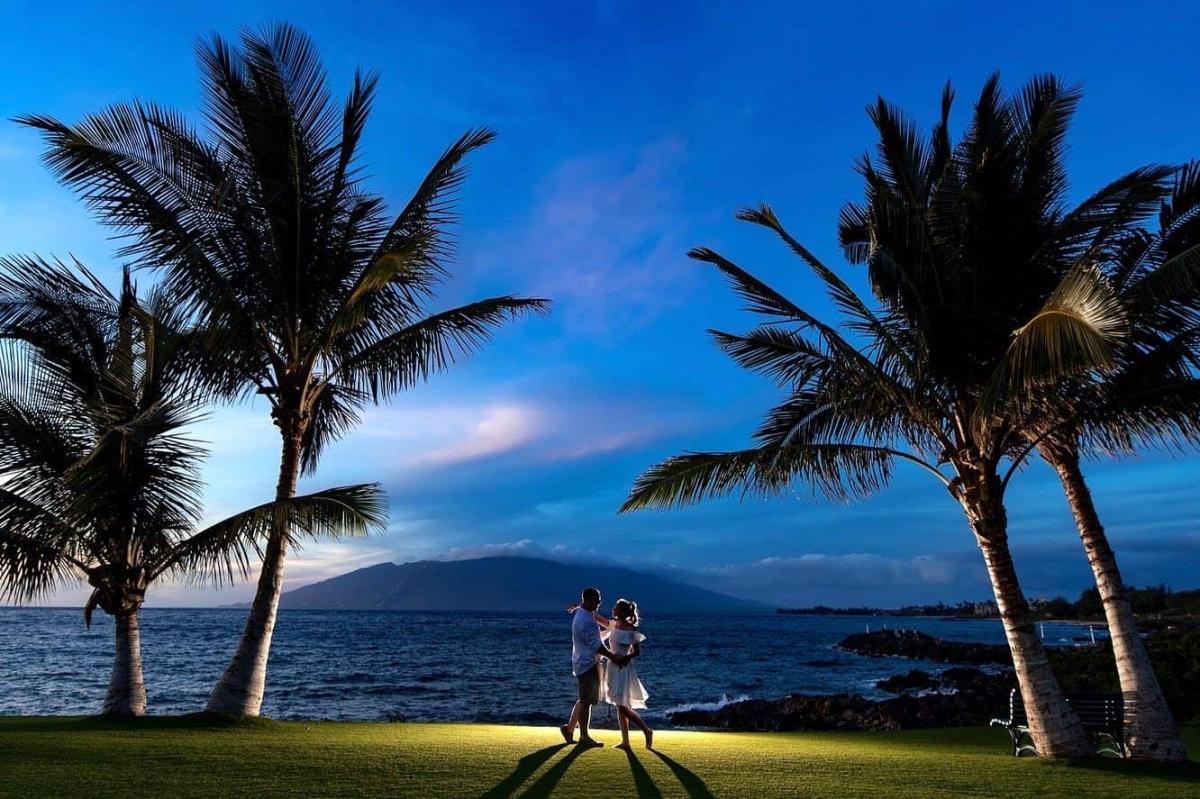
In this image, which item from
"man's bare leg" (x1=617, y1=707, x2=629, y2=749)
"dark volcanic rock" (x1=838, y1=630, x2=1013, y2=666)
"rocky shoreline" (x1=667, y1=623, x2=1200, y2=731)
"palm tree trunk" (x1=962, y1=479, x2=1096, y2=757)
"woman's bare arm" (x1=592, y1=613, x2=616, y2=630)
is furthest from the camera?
"dark volcanic rock" (x1=838, y1=630, x2=1013, y2=666)

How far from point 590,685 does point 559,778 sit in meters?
2.07

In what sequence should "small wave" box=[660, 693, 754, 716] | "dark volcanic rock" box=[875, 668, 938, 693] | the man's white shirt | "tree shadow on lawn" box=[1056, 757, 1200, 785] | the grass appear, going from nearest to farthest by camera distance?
the grass → "tree shadow on lawn" box=[1056, 757, 1200, 785] → the man's white shirt → "small wave" box=[660, 693, 754, 716] → "dark volcanic rock" box=[875, 668, 938, 693]

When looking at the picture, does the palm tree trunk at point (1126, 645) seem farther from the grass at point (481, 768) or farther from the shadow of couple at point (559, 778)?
the shadow of couple at point (559, 778)

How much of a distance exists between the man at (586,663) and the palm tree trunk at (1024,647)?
451 cm

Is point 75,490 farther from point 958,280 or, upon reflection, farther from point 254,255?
point 958,280

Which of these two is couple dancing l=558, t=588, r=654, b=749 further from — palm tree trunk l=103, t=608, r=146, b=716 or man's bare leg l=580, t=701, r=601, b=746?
palm tree trunk l=103, t=608, r=146, b=716

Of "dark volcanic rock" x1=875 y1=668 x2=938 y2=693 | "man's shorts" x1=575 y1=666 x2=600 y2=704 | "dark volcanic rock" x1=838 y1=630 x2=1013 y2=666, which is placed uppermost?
"man's shorts" x1=575 y1=666 x2=600 y2=704

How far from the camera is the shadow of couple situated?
6.45 m

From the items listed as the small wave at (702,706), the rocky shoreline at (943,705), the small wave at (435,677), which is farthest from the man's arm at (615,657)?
the small wave at (435,677)

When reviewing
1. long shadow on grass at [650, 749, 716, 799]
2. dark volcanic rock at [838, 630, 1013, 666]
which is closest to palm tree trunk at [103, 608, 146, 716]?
long shadow on grass at [650, 749, 716, 799]

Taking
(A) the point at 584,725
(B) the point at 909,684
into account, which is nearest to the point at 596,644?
(A) the point at 584,725

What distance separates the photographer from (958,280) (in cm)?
1018

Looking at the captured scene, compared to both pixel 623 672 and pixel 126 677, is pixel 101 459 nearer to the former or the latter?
pixel 126 677

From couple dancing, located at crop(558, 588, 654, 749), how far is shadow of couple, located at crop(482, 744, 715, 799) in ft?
1.69
